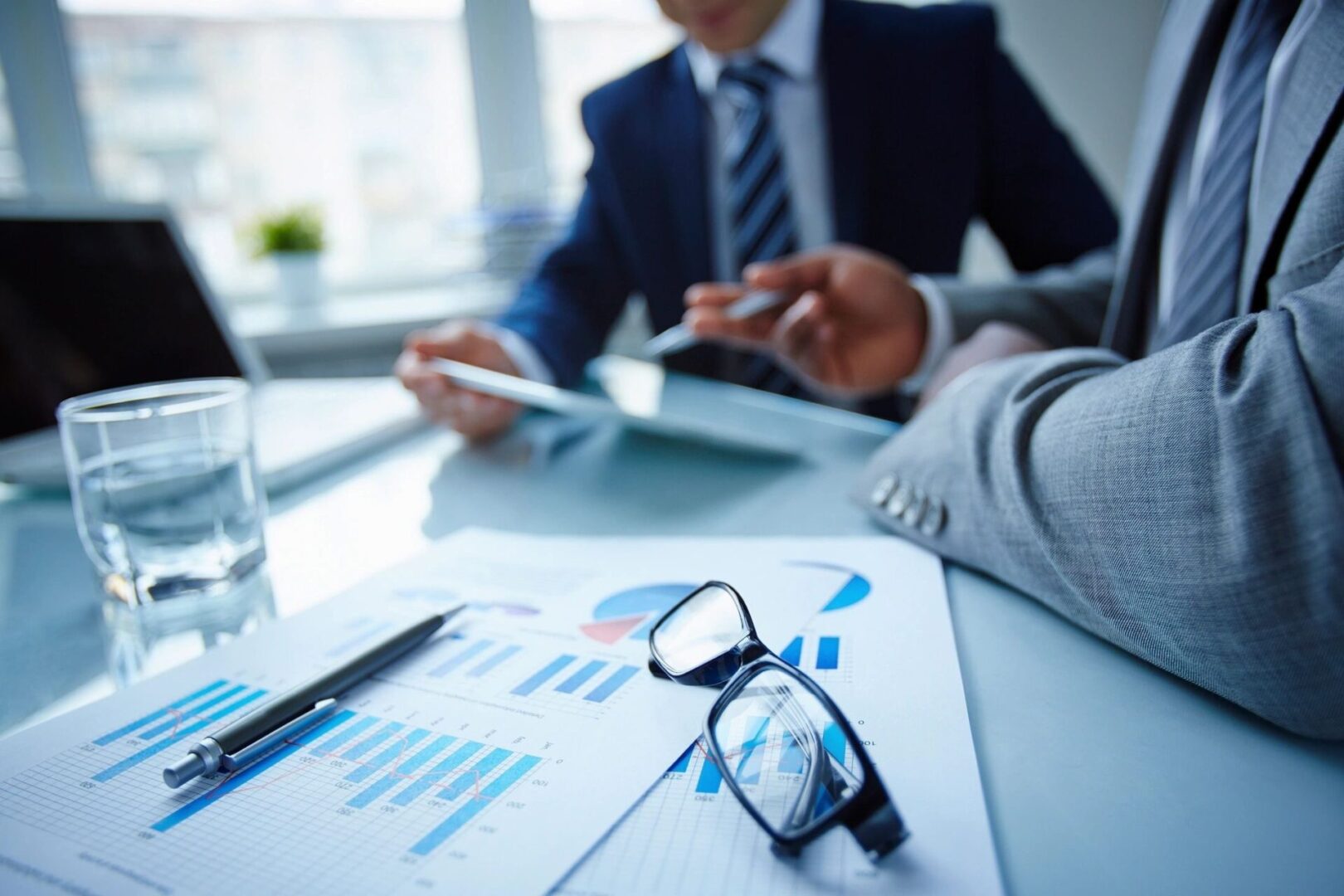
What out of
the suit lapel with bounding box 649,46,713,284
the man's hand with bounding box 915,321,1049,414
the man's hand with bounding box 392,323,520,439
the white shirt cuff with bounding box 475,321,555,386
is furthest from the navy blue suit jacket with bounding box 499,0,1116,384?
the man's hand with bounding box 915,321,1049,414

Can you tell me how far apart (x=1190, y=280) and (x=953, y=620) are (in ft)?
0.98

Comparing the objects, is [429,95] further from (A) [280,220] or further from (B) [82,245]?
(B) [82,245]

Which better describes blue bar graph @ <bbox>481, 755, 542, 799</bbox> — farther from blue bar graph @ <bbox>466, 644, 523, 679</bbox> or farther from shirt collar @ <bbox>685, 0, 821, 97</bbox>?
shirt collar @ <bbox>685, 0, 821, 97</bbox>

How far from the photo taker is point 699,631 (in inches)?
13.8

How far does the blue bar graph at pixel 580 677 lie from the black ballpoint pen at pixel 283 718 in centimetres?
8

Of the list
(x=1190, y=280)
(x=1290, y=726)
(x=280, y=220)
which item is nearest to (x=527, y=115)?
(x=280, y=220)

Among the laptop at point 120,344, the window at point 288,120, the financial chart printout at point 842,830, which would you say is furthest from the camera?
the window at point 288,120

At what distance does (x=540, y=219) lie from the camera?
1.47 metres

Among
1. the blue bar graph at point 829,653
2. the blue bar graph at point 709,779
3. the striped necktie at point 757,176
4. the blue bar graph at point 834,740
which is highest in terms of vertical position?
the striped necktie at point 757,176

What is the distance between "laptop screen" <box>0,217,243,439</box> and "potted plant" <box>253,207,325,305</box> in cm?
54

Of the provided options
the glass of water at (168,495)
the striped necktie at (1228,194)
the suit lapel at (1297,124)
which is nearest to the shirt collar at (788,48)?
the striped necktie at (1228,194)

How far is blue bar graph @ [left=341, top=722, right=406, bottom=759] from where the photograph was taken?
1.00 feet

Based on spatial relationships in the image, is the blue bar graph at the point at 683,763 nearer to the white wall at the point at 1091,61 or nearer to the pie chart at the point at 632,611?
the pie chart at the point at 632,611

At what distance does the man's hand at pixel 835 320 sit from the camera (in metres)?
0.81
